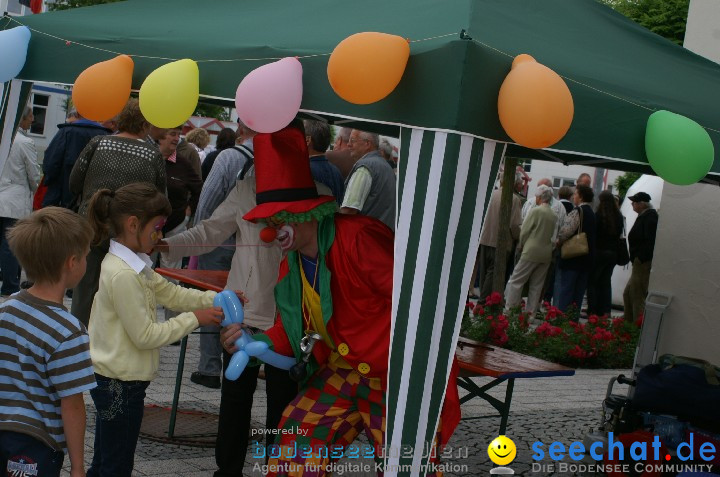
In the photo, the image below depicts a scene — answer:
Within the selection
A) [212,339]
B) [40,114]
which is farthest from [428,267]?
[40,114]

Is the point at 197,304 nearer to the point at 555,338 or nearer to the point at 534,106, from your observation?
the point at 534,106

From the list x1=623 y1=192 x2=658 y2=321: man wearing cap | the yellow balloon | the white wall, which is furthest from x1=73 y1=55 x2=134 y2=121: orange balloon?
x1=623 y1=192 x2=658 y2=321: man wearing cap

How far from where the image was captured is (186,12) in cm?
538

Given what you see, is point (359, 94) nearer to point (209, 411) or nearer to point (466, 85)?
point (466, 85)

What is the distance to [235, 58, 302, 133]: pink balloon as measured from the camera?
12.2 feet

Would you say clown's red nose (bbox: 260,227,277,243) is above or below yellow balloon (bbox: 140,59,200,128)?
below

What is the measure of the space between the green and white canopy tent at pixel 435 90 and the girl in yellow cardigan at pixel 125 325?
0.63 metres

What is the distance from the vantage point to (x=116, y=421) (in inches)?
158

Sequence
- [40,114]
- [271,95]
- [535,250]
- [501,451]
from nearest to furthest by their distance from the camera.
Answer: [271,95], [501,451], [535,250], [40,114]

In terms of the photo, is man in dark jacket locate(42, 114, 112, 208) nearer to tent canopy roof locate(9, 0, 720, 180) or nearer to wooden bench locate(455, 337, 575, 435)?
tent canopy roof locate(9, 0, 720, 180)

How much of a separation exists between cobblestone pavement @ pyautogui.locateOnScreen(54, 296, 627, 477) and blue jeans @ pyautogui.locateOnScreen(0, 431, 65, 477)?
1.84 metres

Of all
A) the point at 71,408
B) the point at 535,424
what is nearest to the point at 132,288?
the point at 71,408

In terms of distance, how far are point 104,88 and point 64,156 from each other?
405 cm

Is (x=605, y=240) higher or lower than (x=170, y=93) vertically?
lower
